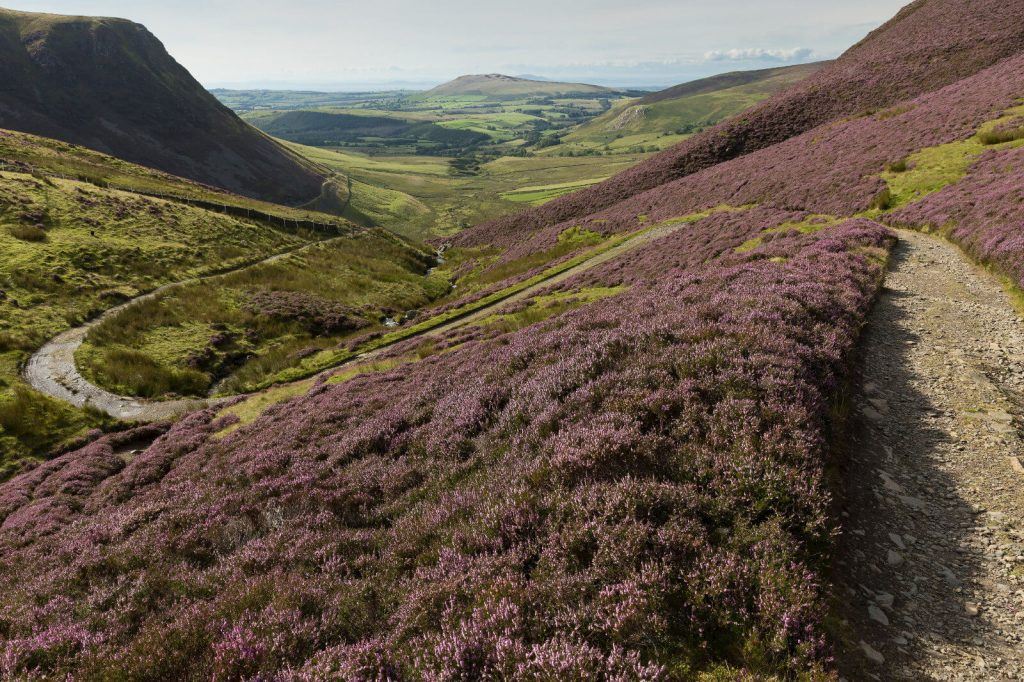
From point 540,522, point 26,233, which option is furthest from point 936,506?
point 26,233

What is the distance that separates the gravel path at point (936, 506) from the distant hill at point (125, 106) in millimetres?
137431

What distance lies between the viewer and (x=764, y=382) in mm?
8102

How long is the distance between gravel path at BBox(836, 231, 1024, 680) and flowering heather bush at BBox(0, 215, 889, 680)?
37.0 inches

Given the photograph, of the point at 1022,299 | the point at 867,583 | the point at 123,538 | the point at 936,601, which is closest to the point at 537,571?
the point at 867,583

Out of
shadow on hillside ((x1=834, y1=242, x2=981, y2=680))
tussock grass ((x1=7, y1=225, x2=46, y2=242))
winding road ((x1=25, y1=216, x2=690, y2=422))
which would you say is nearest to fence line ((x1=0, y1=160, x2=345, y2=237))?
tussock grass ((x1=7, y1=225, x2=46, y2=242))

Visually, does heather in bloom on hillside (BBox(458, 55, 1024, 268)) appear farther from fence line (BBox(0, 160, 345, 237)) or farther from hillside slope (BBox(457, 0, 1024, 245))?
fence line (BBox(0, 160, 345, 237))

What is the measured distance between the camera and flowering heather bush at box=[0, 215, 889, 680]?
16.1 ft

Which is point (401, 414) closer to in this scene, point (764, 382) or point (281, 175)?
point (764, 382)

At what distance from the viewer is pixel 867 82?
63.2 metres

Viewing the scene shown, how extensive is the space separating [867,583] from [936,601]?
2.38ft

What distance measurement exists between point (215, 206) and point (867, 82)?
9438cm

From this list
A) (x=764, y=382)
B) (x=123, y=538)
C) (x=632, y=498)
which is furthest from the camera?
(x=123, y=538)

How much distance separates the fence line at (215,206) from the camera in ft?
173

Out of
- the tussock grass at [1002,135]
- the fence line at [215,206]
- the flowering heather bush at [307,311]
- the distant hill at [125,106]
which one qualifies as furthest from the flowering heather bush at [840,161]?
the distant hill at [125,106]
